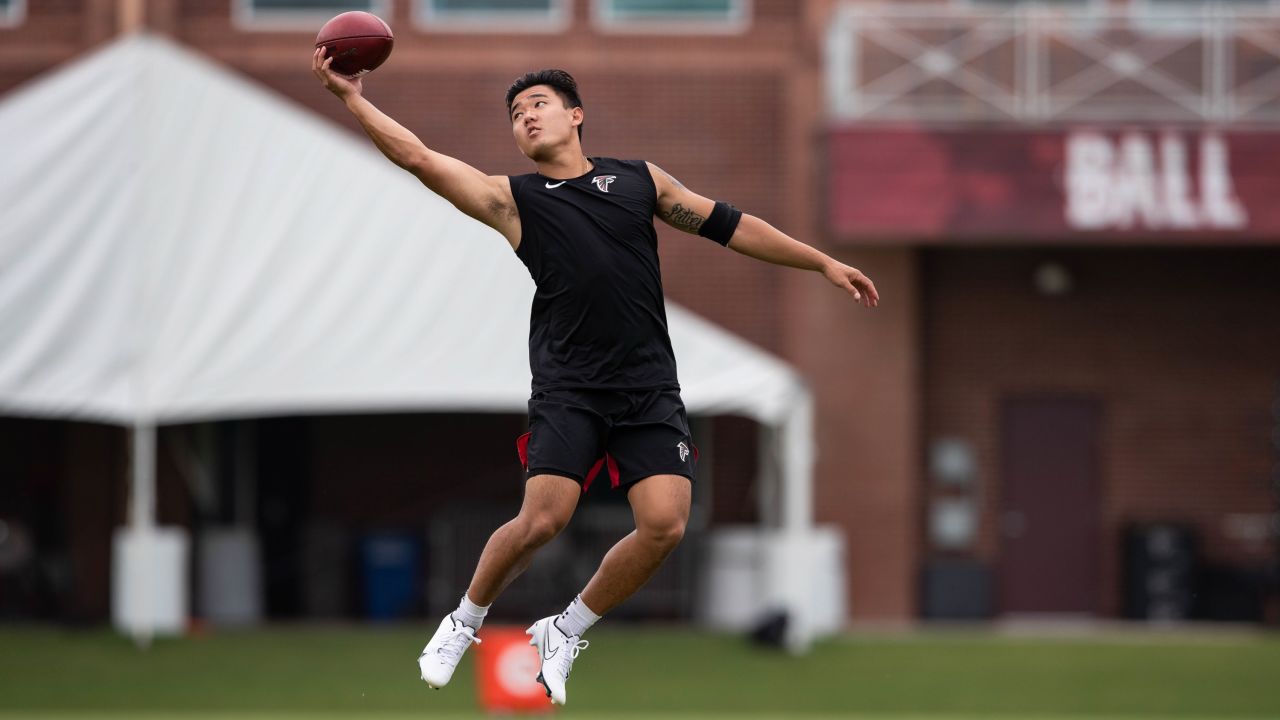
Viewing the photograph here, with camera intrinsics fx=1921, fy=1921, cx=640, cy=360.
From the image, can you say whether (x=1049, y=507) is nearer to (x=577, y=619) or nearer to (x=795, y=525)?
(x=795, y=525)

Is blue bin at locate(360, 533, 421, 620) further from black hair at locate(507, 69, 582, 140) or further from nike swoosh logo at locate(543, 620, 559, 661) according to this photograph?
black hair at locate(507, 69, 582, 140)

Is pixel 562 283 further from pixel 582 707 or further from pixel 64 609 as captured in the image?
pixel 64 609

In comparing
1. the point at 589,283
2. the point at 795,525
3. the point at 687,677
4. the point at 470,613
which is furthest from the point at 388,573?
the point at 589,283

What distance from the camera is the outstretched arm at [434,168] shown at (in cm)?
A: 661

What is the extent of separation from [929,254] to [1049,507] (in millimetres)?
3071

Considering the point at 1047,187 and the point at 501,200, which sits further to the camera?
the point at 1047,187

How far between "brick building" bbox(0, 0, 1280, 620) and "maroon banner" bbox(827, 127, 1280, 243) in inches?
1.0

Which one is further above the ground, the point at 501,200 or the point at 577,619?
the point at 501,200

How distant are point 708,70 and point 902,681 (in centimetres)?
698

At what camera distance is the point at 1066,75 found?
63.5 ft

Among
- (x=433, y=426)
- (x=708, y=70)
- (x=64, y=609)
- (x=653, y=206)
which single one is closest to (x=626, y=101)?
(x=708, y=70)

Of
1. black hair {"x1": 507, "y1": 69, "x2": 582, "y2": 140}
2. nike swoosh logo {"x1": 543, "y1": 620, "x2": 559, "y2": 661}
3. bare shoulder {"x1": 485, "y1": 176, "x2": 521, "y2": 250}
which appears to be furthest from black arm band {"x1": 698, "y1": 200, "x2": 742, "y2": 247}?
nike swoosh logo {"x1": 543, "y1": 620, "x2": 559, "y2": 661}

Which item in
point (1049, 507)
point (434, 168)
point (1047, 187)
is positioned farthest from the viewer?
point (1049, 507)

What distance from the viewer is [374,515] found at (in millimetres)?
21203
